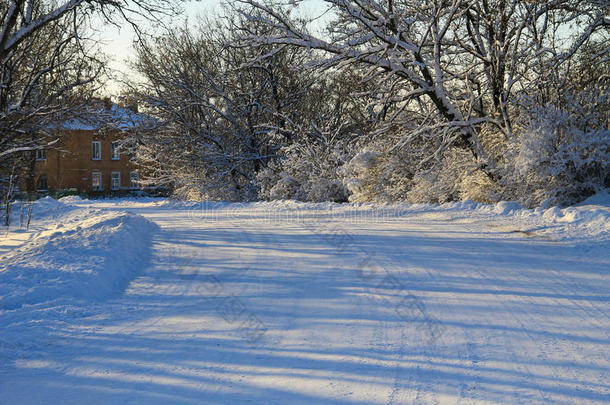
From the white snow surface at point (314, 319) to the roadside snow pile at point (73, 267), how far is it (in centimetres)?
3

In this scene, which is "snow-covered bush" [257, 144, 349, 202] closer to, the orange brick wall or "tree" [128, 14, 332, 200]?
"tree" [128, 14, 332, 200]

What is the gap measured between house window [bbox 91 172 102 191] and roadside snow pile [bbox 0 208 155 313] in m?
45.5

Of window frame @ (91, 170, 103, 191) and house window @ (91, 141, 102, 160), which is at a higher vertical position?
house window @ (91, 141, 102, 160)

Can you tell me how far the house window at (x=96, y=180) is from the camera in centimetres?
5203

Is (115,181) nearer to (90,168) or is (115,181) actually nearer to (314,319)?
(90,168)

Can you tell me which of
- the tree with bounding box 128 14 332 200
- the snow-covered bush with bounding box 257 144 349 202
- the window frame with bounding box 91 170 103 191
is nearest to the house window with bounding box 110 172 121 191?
the window frame with bounding box 91 170 103 191

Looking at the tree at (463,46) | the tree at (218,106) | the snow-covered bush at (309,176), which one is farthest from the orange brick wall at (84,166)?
the tree at (463,46)

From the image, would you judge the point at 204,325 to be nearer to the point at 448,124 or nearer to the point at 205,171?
the point at 448,124

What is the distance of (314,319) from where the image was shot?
502cm

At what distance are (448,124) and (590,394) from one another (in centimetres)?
1210

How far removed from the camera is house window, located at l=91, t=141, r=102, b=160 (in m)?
51.8

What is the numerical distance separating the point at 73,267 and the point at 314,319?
3.57 metres

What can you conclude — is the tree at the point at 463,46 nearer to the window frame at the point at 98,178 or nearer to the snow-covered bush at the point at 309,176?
the snow-covered bush at the point at 309,176

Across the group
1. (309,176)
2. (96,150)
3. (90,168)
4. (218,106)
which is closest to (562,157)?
(309,176)
